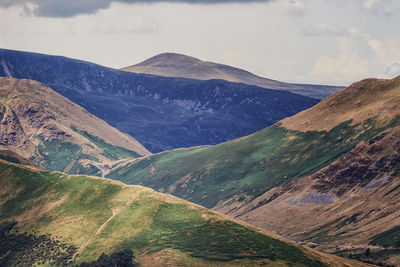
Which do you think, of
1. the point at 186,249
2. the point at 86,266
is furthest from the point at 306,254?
the point at 86,266

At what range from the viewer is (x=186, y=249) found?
196 meters

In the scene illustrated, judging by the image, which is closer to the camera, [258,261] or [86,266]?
[258,261]

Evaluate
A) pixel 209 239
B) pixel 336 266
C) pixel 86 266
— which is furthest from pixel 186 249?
pixel 336 266

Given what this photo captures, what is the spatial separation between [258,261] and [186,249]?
90.5ft

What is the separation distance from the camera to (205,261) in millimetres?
185625

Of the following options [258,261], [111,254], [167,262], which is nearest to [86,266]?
[111,254]

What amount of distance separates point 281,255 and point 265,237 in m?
12.4

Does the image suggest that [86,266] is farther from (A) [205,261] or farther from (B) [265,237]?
(B) [265,237]

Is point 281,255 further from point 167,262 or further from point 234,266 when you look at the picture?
point 167,262

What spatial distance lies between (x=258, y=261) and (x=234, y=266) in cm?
803

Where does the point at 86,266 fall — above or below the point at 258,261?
below

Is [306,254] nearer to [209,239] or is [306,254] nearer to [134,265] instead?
[209,239]

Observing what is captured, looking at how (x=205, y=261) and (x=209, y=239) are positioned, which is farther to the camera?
(x=209, y=239)

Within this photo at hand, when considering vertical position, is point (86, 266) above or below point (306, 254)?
below
